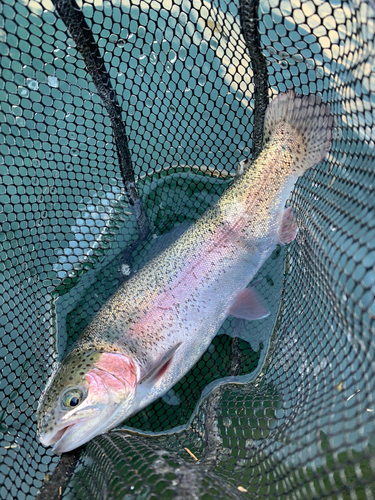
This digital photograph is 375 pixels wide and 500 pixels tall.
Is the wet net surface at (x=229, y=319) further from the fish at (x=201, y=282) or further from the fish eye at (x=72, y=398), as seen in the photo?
the fish eye at (x=72, y=398)

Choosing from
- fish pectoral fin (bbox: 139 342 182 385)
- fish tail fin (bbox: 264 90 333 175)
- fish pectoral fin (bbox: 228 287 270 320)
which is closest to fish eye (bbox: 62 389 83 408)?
fish pectoral fin (bbox: 139 342 182 385)

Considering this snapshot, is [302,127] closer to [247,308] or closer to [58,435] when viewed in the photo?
[247,308]

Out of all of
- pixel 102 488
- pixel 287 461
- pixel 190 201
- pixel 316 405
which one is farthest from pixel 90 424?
pixel 190 201

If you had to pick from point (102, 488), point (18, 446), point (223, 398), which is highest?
point (102, 488)

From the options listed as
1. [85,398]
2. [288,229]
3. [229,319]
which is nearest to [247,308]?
[229,319]

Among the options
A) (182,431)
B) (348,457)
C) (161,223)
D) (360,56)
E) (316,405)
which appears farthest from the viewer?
(161,223)

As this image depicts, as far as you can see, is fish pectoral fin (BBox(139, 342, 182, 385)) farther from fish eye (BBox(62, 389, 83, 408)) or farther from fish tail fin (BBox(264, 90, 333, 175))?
fish tail fin (BBox(264, 90, 333, 175))

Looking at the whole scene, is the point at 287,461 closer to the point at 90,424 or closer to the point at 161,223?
the point at 90,424
